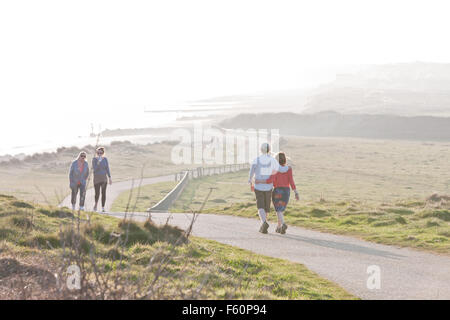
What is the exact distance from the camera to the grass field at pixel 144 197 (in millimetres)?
27541

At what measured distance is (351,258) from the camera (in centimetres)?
1127

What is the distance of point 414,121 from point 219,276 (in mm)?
152133

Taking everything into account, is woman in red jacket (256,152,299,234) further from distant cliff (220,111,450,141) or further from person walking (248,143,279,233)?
distant cliff (220,111,450,141)

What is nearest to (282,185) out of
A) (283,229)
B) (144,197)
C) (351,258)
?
(283,229)

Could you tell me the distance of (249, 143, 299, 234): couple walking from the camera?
13836mm

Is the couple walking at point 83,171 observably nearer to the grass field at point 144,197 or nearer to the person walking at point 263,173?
the person walking at point 263,173

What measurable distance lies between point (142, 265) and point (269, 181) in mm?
5765

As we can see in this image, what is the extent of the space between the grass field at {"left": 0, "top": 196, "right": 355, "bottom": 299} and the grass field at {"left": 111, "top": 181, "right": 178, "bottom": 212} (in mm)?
13637

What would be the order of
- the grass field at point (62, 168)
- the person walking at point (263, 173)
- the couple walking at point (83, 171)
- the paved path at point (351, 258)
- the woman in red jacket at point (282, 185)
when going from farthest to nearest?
the grass field at point (62, 168), the couple walking at point (83, 171), the woman in red jacket at point (282, 185), the person walking at point (263, 173), the paved path at point (351, 258)

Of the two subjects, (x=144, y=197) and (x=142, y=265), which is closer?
(x=142, y=265)

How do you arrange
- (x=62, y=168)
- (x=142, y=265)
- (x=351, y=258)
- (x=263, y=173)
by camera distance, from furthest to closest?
(x=62, y=168), (x=263, y=173), (x=351, y=258), (x=142, y=265)

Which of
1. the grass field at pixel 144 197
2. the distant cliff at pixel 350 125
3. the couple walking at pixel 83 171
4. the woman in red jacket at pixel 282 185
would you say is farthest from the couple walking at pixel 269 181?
the distant cliff at pixel 350 125

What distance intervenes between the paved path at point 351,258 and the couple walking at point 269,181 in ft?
2.70

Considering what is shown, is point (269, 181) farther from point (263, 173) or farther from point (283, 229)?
point (283, 229)
